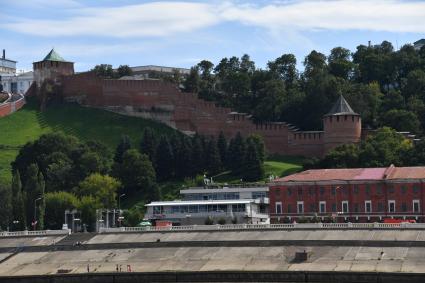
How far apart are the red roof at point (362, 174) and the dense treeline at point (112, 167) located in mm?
17739

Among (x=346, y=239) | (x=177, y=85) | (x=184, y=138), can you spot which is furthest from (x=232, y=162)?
(x=346, y=239)

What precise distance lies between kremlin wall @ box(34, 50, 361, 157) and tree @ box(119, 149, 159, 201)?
20.5 m

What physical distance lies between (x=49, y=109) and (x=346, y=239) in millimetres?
89439

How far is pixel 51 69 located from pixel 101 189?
51071 millimetres

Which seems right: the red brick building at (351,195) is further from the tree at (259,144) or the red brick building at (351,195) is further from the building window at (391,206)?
the tree at (259,144)

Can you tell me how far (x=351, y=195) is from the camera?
106500 mm

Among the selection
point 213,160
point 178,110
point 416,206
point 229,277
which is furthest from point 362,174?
point 178,110

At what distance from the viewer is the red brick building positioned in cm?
10350

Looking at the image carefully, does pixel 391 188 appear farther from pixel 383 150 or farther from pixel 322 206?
pixel 383 150

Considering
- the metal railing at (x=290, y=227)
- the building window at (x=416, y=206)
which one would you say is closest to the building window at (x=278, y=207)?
the building window at (x=416, y=206)

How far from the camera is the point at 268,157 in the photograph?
141 metres

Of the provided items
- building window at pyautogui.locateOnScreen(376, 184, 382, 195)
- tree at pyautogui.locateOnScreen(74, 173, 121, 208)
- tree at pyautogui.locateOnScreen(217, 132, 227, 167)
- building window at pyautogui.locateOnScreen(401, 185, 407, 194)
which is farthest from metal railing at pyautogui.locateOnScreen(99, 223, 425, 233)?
tree at pyautogui.locateOnScreen(217, 132, 227, 167)

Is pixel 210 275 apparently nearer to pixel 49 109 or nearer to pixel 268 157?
pixel 268 157

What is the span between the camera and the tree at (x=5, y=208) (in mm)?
114188
